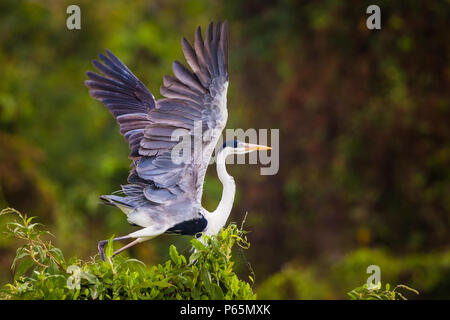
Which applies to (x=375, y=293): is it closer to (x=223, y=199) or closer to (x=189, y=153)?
(x=223, y=199)

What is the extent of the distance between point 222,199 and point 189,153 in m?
0.41

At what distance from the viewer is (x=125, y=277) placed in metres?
3.68

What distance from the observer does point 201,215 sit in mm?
4434

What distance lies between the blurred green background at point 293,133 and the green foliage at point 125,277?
188 inches

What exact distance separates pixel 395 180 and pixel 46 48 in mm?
8459

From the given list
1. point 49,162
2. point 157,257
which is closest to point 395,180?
point 157,257

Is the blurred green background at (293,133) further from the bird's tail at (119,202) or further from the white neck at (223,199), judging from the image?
the white neck at (223,199)

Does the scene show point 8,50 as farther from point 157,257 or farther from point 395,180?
point 395,180

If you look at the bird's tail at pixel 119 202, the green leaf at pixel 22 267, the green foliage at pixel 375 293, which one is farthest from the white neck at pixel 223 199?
the green leaf at pixel 22 267

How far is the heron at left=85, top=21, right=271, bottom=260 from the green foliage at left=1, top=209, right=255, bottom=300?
45cm

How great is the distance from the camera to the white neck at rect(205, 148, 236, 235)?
14.6 ft

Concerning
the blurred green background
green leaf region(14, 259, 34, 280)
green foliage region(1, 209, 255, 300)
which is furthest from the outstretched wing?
the blurred green background

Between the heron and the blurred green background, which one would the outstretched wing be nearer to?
the heron

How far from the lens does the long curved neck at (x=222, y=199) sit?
4441mm
